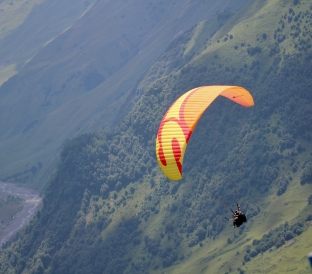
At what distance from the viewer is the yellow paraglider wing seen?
3007 inches

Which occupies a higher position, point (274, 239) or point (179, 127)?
point (179, 127)

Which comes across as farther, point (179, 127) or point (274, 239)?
point (274, 239)

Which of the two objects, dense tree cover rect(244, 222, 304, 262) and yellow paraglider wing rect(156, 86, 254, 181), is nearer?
yellow paraglider wing rect(156, 86, 254, 181)

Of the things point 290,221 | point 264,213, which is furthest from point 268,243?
point 264,213

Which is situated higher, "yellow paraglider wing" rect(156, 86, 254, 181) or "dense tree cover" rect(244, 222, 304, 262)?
"yellow paraglider wing" rect(156, 86, 254, 181)

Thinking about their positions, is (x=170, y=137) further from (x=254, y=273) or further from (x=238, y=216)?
(x=254, y=273)

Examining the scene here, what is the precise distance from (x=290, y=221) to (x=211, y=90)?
10578 centimetres

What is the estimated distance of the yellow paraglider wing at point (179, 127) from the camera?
76375 millimetres

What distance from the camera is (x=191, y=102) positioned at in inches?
3243

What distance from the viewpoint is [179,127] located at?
78.8m

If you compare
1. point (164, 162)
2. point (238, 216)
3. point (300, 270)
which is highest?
point (164, 162)

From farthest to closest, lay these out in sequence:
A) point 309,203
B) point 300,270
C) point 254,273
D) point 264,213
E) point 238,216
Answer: point 264,213
point 309,203
point 254,273
point 300,270
point 238,216

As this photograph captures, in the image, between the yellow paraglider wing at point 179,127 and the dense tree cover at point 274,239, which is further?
the dense tree cover at point 274,239

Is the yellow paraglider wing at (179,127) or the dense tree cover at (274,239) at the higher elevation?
the yellow paraglider wing at (179,127)
